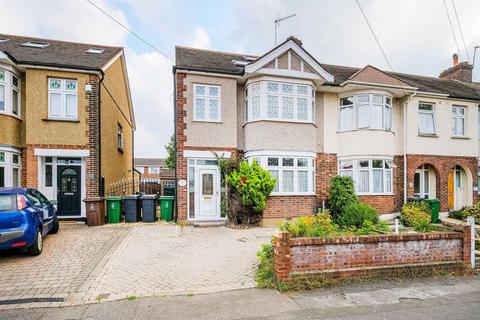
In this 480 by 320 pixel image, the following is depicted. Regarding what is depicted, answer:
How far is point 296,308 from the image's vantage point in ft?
14.0

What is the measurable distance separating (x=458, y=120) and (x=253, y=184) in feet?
39.4

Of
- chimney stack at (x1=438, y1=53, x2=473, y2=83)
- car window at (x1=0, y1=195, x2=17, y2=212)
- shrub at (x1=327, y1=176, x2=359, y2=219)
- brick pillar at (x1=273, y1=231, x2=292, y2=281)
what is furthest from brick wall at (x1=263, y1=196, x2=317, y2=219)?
chimney stack at (x1=438, y1=53, x2=473, y2=83)

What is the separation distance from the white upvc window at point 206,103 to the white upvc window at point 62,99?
15.4 feet

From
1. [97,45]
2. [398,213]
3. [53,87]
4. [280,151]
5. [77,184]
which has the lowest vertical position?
[398,213]

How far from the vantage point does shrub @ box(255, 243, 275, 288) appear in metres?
5.05

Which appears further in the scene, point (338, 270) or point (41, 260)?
point (41, 260)

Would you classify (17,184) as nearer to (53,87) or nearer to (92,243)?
(53,87)

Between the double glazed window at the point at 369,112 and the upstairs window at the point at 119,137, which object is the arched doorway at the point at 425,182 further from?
the upstairs window at the point at 119,137

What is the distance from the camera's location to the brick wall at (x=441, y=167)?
13.4m

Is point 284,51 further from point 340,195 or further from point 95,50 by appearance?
point 95,50

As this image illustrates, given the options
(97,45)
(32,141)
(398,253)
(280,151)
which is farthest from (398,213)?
(97,45)

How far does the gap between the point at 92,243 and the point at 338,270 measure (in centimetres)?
640

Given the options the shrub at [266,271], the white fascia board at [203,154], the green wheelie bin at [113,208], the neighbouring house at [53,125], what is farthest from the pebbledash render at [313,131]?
the shrub at [266,271]

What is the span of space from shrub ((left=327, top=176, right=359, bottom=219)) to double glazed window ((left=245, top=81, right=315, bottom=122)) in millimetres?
2847
